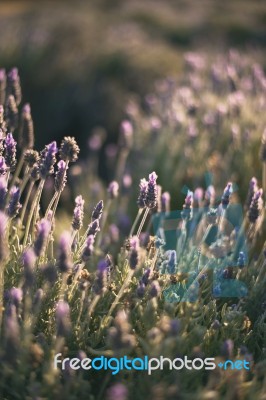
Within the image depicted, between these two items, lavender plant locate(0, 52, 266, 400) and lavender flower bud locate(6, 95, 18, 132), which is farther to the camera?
lavender flower bud locate(6, 95, 18, 132)

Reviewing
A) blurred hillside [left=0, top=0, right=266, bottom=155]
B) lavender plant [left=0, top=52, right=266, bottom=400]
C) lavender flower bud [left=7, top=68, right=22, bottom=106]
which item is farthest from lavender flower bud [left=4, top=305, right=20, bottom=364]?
blurred hillside [left=0, top=0, right=266, bottom=155]

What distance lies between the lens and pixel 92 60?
733 centimetres

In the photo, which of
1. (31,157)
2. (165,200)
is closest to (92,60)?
(165,200)

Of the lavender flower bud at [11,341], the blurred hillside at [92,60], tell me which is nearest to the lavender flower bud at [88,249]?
the lavender flower bud at [11,341]

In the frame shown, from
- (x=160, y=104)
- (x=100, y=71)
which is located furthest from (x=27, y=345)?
(x=100, y=71)

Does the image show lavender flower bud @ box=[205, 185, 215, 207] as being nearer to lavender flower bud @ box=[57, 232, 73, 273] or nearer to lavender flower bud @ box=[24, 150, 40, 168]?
lavender flower bud @ box=[24, 150, 40, 168]

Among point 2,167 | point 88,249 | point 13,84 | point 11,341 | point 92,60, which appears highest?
point 92,60

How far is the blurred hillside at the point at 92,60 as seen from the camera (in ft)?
Result: 20.5

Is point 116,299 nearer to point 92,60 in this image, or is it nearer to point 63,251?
point 63,251

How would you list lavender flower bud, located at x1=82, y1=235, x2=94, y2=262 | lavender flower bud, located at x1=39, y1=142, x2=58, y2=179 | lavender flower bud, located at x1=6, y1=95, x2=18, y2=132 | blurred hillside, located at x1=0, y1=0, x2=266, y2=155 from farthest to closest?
blurred hillside, located at x1=0, y1=0, x2=266, y2=155
lavender flower bud, located at x1=6, y1=95, x2=18, y2=132
lavender flower bud, located at x1=39, y1=142, x2=58, y2=179
lavender flower bud, located at x1=82, y1=235, x2=94, y2=262

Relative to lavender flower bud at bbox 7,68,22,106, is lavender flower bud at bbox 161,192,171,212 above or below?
below

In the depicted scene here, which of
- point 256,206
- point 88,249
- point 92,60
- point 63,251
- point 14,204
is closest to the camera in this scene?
point 63,251

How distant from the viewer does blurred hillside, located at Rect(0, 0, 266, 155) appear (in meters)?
6.25

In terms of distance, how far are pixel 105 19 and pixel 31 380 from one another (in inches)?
431
